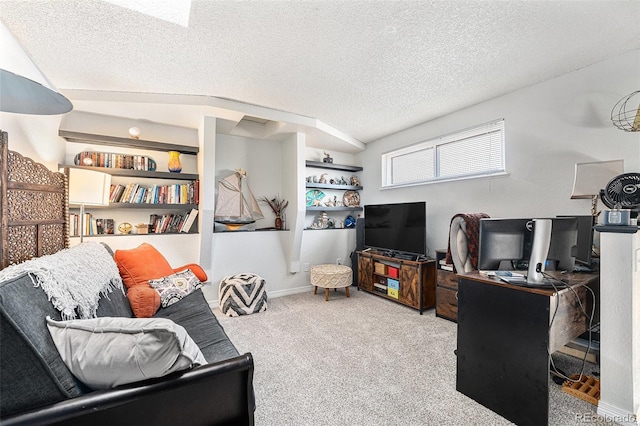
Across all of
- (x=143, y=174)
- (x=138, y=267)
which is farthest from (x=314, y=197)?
(x=138, y=267)

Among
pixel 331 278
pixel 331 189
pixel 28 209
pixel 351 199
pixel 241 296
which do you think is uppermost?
pixel 331 189

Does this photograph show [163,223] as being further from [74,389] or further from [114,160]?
[74,389]

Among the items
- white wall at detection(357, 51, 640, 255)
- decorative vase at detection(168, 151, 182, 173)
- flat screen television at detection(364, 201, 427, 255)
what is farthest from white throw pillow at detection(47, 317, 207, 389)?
white wall at detection(357, 51, 640, 255)

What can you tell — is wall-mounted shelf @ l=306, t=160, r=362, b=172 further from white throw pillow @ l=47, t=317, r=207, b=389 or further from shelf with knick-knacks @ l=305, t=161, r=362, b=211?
white throw pillow @ l=47, t=317, r=207, b=389

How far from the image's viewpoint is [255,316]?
304 centimetres

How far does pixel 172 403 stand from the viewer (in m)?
0.87

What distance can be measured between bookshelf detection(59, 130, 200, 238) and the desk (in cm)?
303

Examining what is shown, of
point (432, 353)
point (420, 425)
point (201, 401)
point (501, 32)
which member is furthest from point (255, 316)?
point (501, 32)

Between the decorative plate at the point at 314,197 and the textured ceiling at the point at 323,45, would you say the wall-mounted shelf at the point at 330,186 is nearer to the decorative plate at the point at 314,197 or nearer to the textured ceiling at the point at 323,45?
the decorative plate at the point at 314,197

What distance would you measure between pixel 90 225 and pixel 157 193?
702mm

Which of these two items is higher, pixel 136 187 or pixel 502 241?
pixel 136 187

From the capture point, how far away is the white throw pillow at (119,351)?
32.3 inches

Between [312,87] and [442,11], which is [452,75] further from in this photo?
[312,87]

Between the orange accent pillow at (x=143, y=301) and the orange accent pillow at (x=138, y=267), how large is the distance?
0.16 metres
